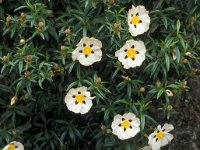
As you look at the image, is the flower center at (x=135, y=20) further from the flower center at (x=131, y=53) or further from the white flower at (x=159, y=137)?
the white flower at (x=159, y=137)

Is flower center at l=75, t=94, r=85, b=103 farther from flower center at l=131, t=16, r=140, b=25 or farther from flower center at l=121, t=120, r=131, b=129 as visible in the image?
flower center at l=131, t=16, r=140, b=25

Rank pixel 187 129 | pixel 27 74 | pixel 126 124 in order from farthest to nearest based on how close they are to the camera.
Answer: pixel 187 129 < pixel 126 124 < pixel 27 74

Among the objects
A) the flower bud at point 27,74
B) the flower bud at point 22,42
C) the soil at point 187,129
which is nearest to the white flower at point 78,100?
the flower bud at point 27,74

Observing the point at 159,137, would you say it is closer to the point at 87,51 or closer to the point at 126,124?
the point at 126,124

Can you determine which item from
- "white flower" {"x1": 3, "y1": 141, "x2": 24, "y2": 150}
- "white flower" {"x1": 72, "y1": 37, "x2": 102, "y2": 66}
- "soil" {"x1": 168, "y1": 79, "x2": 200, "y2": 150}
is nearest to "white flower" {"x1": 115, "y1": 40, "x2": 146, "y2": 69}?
"white flower" {"x1": 72, "y1": 37, "x2": 102, "y2": 66}

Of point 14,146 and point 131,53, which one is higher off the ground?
point 131,53

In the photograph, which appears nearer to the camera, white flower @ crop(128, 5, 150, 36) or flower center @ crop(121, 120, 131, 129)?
white flower @ crop(128, 5, 150, 36)

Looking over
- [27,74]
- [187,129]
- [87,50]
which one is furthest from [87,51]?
[187,129]
